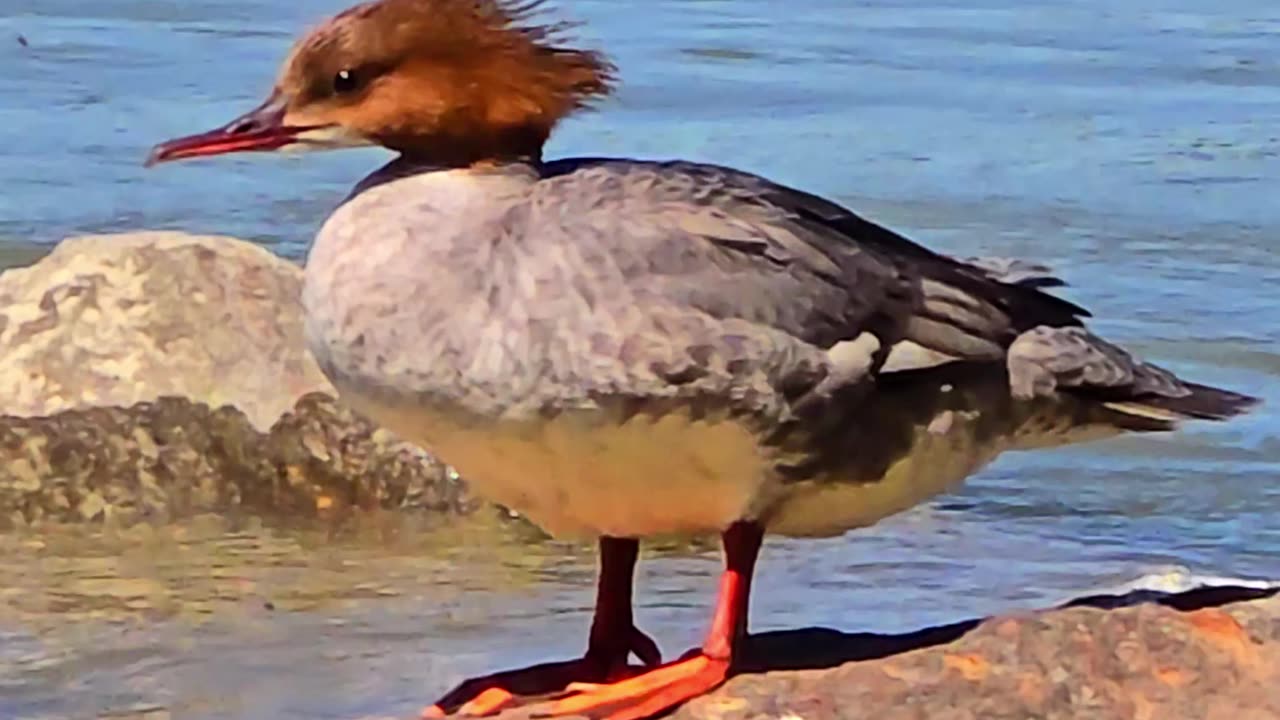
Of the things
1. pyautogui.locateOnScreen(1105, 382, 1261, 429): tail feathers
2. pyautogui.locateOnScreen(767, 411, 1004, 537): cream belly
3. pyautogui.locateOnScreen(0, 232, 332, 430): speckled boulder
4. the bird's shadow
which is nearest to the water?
pyautogui.locateOnScreen(0, 232, 332, 430): speckled boulder

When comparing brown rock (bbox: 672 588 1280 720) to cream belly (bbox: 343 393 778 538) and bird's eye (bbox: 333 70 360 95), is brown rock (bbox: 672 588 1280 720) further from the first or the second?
bird's eye (bbox: 333 70 360 95)

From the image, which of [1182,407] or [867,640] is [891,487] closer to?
[867,640]

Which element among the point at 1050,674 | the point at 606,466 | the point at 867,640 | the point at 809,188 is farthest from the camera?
the point at 809,188

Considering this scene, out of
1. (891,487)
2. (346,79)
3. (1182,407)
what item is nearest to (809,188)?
(1182,407)

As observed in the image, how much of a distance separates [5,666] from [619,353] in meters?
1.83

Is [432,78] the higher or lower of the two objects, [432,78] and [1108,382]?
the higher

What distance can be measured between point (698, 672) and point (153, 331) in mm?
2564

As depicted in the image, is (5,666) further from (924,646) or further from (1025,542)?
(1025,542)

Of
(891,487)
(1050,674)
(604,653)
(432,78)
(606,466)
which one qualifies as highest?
(432,78)

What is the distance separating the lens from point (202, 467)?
6566mm

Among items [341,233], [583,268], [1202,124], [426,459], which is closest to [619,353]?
[583,268]

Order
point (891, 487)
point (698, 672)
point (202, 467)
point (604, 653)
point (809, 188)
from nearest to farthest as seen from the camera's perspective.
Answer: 1. point (698, 672)
2. point (891, 487)
3. point (604, 653)
4. point (202, 467)
5. point (809, 188)

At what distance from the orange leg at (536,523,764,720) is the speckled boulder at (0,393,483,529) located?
218cm

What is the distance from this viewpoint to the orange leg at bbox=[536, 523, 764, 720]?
4.35 meters
